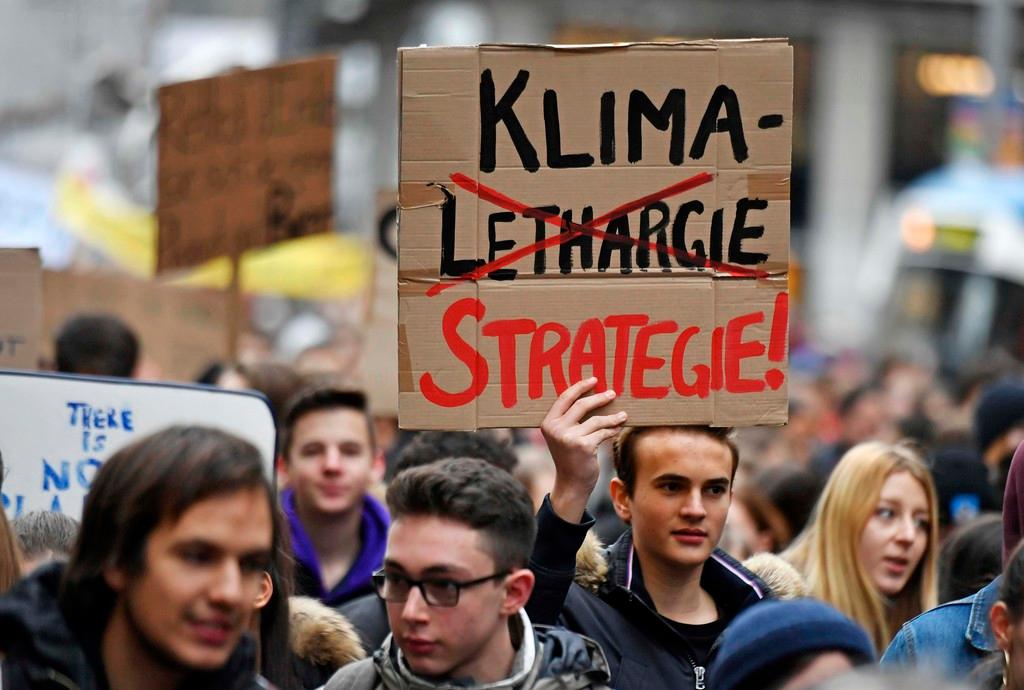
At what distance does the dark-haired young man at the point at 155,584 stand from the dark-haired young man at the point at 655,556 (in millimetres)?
1271

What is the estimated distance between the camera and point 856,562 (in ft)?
20.0

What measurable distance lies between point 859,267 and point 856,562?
3498 cm

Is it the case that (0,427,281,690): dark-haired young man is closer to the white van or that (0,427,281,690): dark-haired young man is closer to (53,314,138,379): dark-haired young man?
(53,314,138,379): dark-haired young man

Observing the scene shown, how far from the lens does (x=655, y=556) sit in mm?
4711

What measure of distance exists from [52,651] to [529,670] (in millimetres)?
1087

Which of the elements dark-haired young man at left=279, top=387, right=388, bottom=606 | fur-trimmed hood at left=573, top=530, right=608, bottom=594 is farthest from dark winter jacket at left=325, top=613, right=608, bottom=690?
dark-haired young man at left=279, top=387, right=388, bottom=606

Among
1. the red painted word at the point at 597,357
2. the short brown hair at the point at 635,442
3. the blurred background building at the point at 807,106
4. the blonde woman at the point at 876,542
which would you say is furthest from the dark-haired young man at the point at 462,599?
the blurred background building at the point at 807,106

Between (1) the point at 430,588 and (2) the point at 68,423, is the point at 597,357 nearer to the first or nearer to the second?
(1) the point at 430,588

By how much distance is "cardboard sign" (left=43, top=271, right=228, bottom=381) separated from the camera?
9.72 metres

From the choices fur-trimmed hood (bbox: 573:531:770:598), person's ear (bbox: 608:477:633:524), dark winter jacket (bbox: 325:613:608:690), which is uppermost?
person's ear (bbox: 608:477:633:524)

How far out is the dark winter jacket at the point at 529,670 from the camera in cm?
379

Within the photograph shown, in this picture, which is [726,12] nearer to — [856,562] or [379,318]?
[379,318]

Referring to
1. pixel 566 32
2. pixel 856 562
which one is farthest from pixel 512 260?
pixel 566 32

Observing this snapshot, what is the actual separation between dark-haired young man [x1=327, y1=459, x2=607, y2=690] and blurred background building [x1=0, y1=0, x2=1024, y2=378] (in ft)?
67.1
